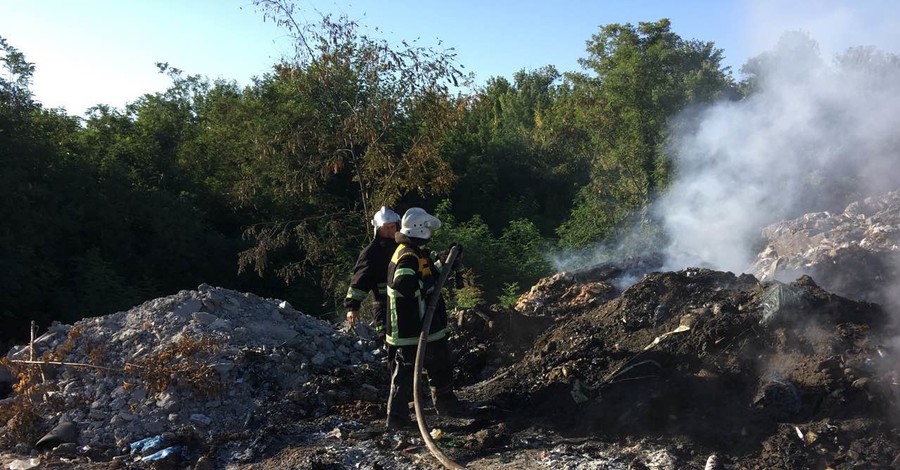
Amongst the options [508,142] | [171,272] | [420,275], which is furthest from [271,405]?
[508,142]

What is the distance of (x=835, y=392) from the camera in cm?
473

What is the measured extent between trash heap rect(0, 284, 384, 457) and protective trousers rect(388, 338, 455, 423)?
0.89m

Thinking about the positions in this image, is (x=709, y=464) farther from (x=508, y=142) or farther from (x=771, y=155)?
(x=508, y=142)

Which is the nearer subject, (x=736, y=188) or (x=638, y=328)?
(x=638, y=328)

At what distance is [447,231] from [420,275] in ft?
30.9

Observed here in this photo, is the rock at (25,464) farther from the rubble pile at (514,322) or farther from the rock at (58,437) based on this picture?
the rubble pile at (514,322)

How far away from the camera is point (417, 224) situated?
534cm

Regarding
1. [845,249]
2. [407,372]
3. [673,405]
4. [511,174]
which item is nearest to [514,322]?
[407,372]

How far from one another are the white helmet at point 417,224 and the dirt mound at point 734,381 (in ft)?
5.36

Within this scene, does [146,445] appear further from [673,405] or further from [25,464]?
[673,405]

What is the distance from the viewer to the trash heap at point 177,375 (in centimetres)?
564

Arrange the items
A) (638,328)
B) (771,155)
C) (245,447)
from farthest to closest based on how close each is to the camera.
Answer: (771,155) → (638,328) → (245,447)

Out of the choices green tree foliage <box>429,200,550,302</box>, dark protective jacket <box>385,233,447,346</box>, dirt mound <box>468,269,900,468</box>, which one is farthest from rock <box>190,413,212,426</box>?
green tree foliage <box>429,200,550,302</box>

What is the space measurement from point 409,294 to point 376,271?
479 mm
